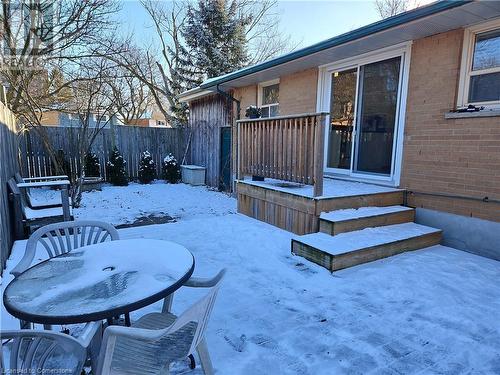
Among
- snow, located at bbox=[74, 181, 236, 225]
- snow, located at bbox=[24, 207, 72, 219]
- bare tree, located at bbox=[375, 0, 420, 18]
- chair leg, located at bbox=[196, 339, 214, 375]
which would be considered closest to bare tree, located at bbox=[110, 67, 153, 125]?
snow, located at bbox=[74, 181, 236, 225]

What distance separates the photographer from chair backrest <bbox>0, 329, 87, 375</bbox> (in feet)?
3.73

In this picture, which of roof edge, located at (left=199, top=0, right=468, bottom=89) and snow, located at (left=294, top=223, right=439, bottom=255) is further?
snow, located at (left=294, top=223, right=439, bottom=255)

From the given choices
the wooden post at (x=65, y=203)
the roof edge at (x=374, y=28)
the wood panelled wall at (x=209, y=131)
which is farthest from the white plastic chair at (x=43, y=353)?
the wood panelled wall at (x=209, y=131)

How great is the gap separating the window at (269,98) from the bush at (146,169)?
4843 millimetres

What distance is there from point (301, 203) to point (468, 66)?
267cm

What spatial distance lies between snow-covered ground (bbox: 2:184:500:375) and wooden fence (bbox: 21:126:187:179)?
634 centimetres

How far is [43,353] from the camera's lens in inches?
45.9

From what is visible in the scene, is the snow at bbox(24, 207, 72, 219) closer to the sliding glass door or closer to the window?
the sliding glass door

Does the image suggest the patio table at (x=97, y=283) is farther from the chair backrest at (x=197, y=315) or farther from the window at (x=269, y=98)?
the window at (x=269, y=98)

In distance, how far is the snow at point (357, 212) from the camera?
A: 4.00m

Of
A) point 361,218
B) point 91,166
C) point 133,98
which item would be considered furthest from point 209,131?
point 133,98

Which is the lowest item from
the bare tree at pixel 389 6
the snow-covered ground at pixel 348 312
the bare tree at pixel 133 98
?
the snow-covered ground at pixel 348 312

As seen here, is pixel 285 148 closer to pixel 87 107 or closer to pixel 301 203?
pixel 301 203

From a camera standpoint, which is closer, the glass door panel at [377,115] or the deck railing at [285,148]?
the deck railing at [285,148]
